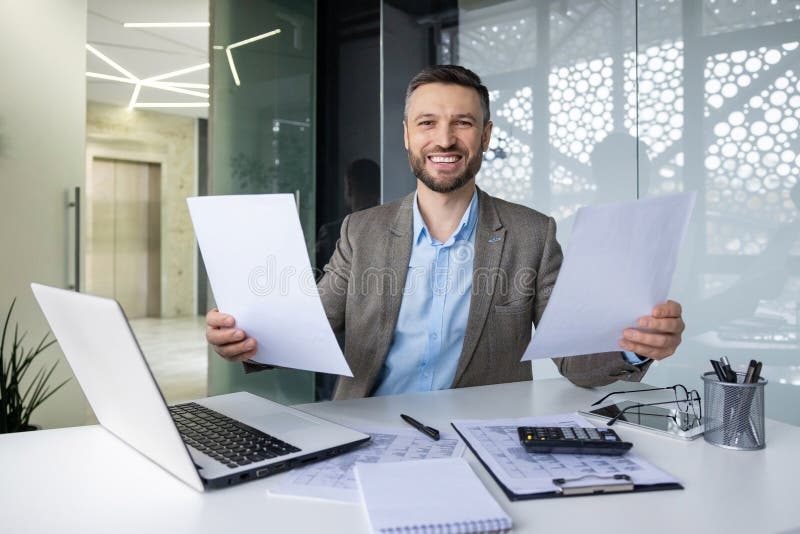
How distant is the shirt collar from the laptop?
776 millimetres

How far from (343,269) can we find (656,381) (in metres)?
1.56

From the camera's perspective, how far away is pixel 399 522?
2.24 ft

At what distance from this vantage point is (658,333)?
110cm

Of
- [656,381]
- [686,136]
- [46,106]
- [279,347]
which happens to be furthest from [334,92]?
[279,347]

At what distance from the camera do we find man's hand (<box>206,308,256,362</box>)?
1.10 metres

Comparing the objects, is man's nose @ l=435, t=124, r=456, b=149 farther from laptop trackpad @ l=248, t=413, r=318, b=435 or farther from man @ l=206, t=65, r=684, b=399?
laptop trackpad @ l=248, t=413, r=318, b=435

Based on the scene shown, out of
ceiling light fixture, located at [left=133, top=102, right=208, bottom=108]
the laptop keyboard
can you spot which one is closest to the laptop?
the laptop keyboard

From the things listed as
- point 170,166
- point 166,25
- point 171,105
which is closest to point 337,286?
point 166,25

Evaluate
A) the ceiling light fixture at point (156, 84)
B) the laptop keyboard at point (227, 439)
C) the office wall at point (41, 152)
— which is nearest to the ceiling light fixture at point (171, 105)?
the ceiling light fixture at point (156, 84)

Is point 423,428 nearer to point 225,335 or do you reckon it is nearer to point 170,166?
point 225,335

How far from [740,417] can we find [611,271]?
31 centimetres

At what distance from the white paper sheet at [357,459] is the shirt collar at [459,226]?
0.77 meters

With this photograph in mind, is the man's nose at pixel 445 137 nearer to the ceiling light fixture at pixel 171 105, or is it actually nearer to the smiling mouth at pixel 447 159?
the smiling mouth at pixel 447 159

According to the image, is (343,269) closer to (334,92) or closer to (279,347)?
(279,347)
